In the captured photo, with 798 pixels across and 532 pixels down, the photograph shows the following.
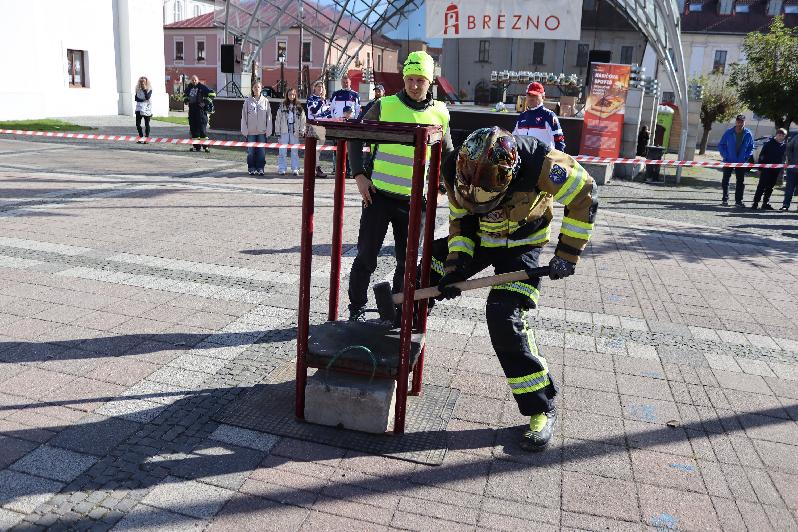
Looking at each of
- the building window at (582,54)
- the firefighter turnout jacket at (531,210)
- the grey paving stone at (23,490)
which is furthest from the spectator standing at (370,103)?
the building window at (582,54)

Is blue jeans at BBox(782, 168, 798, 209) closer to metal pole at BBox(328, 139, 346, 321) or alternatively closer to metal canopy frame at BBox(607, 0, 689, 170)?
metal canopy frame at BBox(607, 0, 689, 170)

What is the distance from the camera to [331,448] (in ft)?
11.2

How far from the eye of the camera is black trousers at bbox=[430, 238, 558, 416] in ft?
11.3

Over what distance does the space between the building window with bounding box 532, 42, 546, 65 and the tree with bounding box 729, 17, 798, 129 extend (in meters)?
23.8

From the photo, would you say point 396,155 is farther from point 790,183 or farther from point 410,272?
point 790,183

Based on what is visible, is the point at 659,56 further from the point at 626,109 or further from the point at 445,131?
the point at 445,131

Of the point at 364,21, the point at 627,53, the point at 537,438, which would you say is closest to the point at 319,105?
the point at 537,438

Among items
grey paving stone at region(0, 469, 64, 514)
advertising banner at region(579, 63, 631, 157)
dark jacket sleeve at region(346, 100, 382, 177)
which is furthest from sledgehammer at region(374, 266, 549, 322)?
advertising banner at region(579, 63, 631, 157)

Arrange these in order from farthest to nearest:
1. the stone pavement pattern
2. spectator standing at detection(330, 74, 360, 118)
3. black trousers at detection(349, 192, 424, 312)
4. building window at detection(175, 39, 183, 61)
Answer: building window at detection(175, 39, 183, 61)
spectator standing at detection(330, 74, 360, 118)
black trousers at detection(349, 192, 424, 312)
the stone pavement pattern

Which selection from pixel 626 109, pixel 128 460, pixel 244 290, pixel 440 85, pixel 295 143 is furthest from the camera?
pixel 440 85

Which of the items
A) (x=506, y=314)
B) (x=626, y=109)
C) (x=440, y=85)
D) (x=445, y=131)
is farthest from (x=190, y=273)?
(x=440, y=85)

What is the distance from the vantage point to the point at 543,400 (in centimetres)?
354

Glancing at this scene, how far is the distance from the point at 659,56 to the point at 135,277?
20.3 m

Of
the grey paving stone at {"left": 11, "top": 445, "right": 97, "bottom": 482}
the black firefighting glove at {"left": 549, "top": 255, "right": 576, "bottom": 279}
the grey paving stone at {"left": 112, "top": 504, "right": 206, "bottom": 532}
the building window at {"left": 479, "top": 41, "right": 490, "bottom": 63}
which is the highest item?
the building window at {"left": 479, "top": 41, "right": 490, "bottom": 63}
